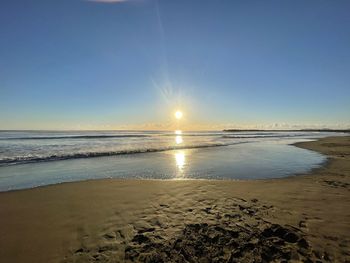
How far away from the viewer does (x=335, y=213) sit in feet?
22.3

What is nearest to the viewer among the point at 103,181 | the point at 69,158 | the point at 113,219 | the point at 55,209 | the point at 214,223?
the point at 214,223

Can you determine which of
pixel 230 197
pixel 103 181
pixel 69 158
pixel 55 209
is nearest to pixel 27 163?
pixel 69 158

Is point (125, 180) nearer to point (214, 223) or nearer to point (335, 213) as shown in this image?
point (214, 223)

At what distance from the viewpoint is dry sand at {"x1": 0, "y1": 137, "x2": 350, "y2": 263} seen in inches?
189

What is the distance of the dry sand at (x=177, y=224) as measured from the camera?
4.80 metres

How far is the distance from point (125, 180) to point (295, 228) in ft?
24.9

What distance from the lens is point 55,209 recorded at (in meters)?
7.55

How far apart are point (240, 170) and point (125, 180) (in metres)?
6.39

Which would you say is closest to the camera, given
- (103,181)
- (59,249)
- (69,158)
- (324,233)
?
(59,249)

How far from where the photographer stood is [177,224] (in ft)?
20.1

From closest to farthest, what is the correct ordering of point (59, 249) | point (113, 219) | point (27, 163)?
point (59, 249)
point (113, 219)
point (27, 163)

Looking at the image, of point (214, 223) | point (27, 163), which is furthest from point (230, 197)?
point (27, 163)

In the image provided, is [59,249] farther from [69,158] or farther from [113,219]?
[69,158]

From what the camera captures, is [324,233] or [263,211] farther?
[263,211]
